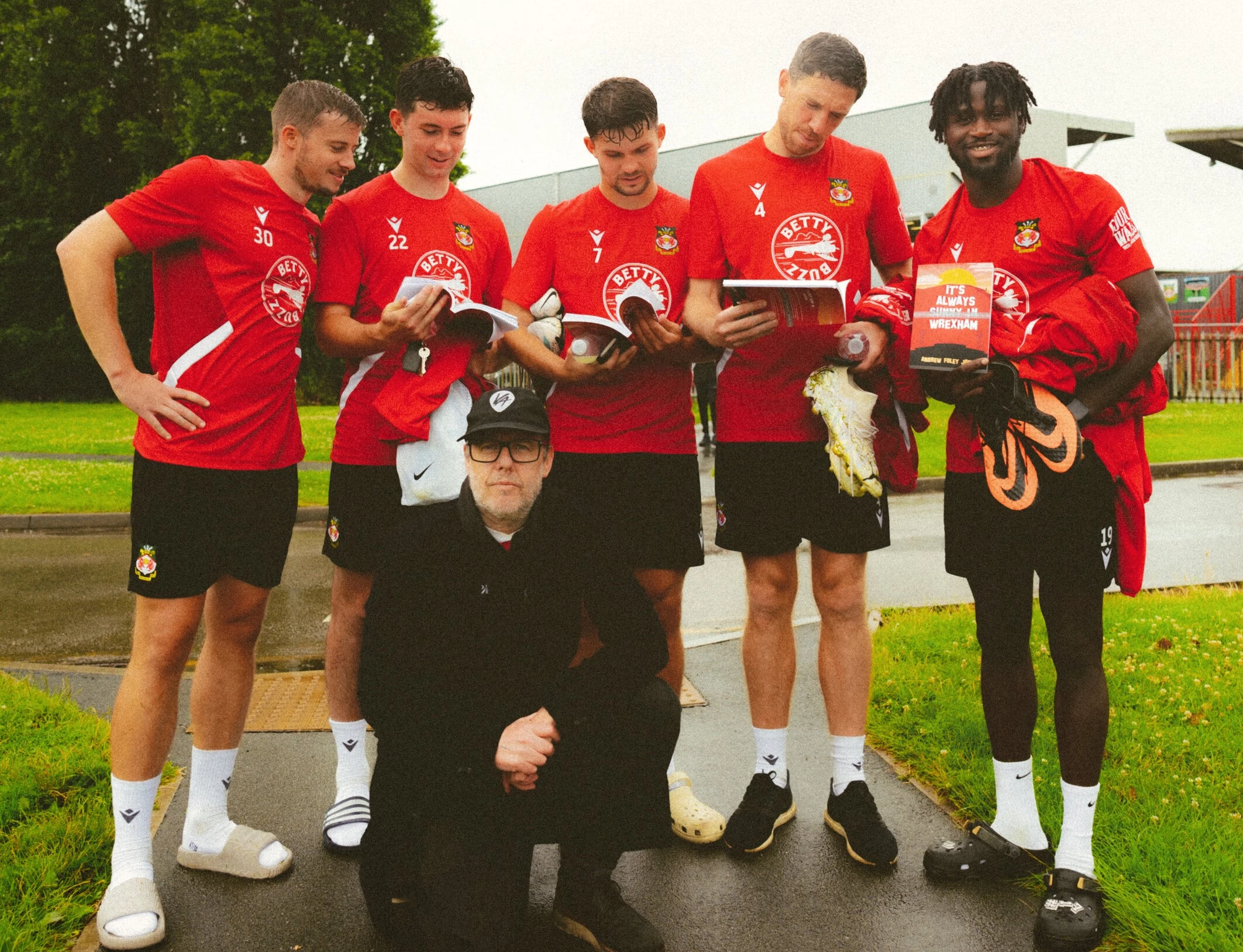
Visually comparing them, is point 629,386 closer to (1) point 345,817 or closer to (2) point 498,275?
(2) point 498,275

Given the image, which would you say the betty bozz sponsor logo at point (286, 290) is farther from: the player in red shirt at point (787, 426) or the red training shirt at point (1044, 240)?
the red training shirt at point (1044, 240)

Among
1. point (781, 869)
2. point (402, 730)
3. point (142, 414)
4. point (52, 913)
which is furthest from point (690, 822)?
point (142, 414)

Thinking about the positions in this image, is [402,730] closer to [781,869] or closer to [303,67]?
[781,869]

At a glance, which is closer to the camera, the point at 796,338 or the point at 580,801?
the point at 580,801

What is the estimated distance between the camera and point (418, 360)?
3332mm

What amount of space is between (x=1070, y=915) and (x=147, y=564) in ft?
8.90

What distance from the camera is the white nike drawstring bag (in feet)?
10.5

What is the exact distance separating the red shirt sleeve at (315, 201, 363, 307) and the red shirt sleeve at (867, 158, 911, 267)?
5.67ft

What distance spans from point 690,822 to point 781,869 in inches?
14.1

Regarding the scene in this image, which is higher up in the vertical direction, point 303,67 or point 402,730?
point 303,67

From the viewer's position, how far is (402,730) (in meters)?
2.72

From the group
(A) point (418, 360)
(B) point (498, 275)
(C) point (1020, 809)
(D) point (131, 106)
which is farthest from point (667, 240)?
(D) point (131, 106)

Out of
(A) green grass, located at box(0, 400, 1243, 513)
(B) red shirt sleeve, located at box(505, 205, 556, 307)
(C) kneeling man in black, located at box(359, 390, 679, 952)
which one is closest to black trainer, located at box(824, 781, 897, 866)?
(C) kneeling man in black, located at box(359, 390, 679, 952)

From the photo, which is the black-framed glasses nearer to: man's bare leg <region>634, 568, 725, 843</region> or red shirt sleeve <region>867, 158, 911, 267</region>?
man's bare leg <region>634, 568, 725, 843</region>
